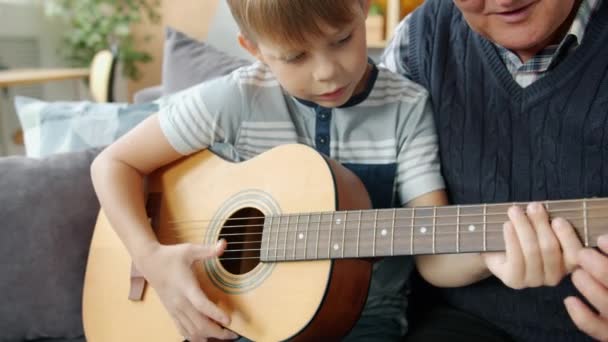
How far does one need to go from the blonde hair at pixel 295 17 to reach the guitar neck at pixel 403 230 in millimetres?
285

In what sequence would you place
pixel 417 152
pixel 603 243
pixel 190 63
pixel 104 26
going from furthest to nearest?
pixel 104 26
pixel 190 63
pixel 417 152
pixel 603 243

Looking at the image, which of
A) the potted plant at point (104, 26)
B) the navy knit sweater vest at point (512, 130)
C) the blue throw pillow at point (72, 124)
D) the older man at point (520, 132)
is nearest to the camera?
the older man at point (520, 132)

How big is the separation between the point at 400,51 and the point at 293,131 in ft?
0.96

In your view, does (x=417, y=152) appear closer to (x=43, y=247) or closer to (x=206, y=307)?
(x=206, y=307)

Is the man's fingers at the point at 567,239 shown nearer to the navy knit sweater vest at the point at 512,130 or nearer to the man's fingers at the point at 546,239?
the man's fingers at the point at 546,239

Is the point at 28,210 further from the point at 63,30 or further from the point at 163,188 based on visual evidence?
the point at 63,30

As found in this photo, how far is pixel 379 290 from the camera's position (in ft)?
3.38

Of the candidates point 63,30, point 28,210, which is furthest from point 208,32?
point 28,210

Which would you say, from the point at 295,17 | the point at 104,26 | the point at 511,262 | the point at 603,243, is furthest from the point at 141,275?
the point at 104,26

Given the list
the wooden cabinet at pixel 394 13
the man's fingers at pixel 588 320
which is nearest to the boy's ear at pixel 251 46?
the man's fingers at pixel 588 320

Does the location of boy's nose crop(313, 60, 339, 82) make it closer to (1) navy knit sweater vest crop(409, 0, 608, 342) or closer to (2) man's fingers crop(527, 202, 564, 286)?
(1) navy knit sweater vest crop(409, 0, 608, 342)

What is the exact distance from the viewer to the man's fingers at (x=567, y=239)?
62cm

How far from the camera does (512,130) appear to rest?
2.93ft

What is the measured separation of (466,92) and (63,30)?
12.1 feet
